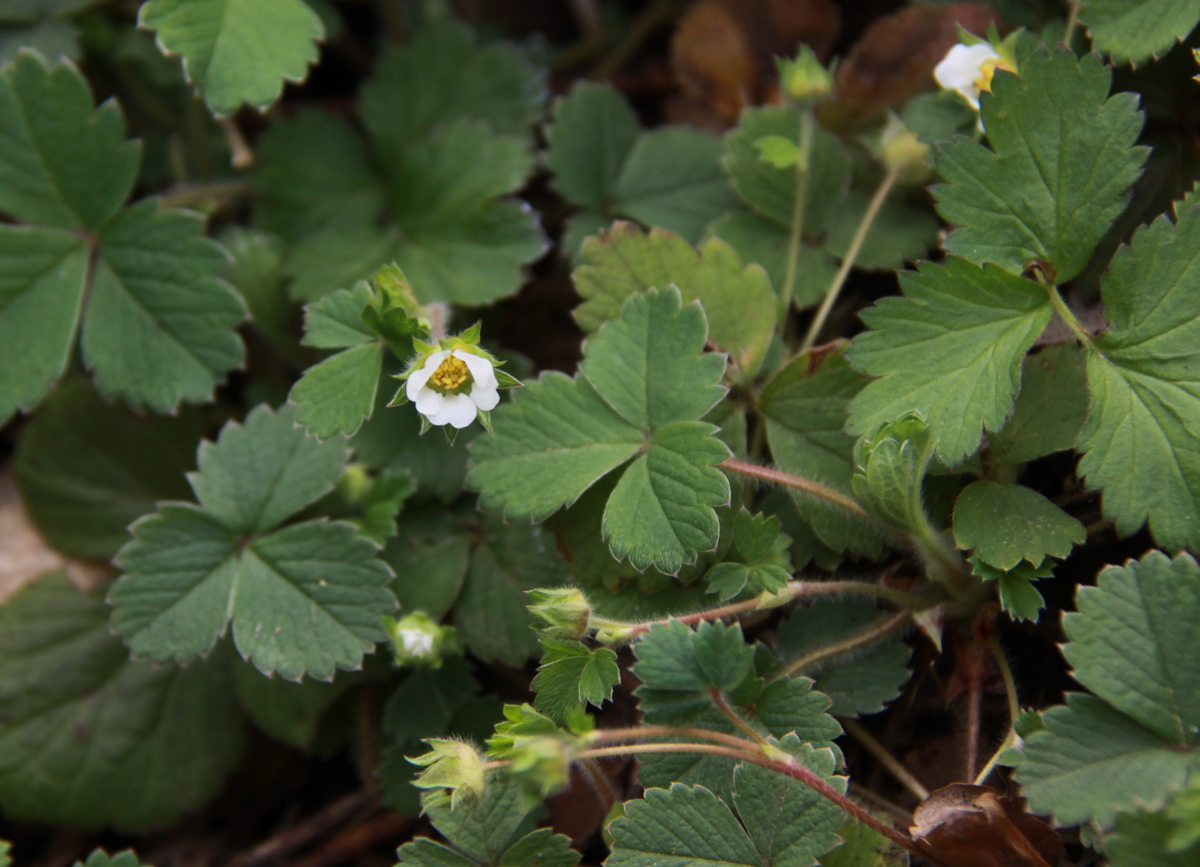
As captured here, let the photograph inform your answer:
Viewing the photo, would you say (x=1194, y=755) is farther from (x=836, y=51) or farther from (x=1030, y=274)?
(x=836, y=51)

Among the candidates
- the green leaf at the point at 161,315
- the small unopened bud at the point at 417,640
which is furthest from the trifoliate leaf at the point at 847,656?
the green leaf at the point at 161,315

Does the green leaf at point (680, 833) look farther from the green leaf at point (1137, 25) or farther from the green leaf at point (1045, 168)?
the green leaf at point (1137, 25)

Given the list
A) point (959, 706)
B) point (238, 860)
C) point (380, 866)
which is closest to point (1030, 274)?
point (959, 706)

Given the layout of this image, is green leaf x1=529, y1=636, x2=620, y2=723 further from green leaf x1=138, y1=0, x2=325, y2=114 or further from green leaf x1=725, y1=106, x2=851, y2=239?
green leaf x1=138, y1=0, x2=325, y2=114

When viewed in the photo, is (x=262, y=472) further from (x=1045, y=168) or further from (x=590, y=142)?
(x=1045, y=168)

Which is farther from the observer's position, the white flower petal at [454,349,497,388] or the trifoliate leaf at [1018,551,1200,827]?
the white flower petal at [454,349,497,388]

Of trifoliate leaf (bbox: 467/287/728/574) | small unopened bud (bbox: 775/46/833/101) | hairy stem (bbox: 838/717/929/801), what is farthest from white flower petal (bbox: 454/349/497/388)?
small unopened bud (bbox: 775/46/833/101)

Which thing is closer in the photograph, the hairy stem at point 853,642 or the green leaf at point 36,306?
the hairy stem at point 853,642
